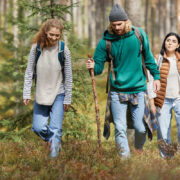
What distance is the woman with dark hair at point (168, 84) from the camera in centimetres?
550

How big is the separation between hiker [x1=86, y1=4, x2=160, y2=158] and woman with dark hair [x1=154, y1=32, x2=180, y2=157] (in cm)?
94

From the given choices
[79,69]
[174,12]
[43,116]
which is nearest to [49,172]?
[43,116]

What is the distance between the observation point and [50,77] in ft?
14.6

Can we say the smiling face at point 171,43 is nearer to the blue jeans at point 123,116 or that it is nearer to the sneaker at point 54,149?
the blue jeans at point 123,116

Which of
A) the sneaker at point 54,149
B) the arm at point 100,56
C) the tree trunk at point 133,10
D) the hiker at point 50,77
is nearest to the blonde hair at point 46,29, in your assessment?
the hiker at point 50,77

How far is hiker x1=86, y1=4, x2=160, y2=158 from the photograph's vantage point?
175 inches

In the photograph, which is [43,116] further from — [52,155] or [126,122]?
[126,122]

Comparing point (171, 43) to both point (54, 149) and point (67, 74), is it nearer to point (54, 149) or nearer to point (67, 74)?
point (67, 74)

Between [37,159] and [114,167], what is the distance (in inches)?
41.4

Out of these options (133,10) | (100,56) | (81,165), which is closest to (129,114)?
(100,56)

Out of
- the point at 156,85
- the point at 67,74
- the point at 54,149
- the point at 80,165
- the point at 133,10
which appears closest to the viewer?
the point at 80,165

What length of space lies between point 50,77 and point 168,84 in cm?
229

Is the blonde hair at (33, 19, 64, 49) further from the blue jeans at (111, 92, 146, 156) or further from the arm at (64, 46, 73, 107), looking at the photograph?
the blue jeans at (111, 92, 146, 156)

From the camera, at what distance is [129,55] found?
4480 mm
